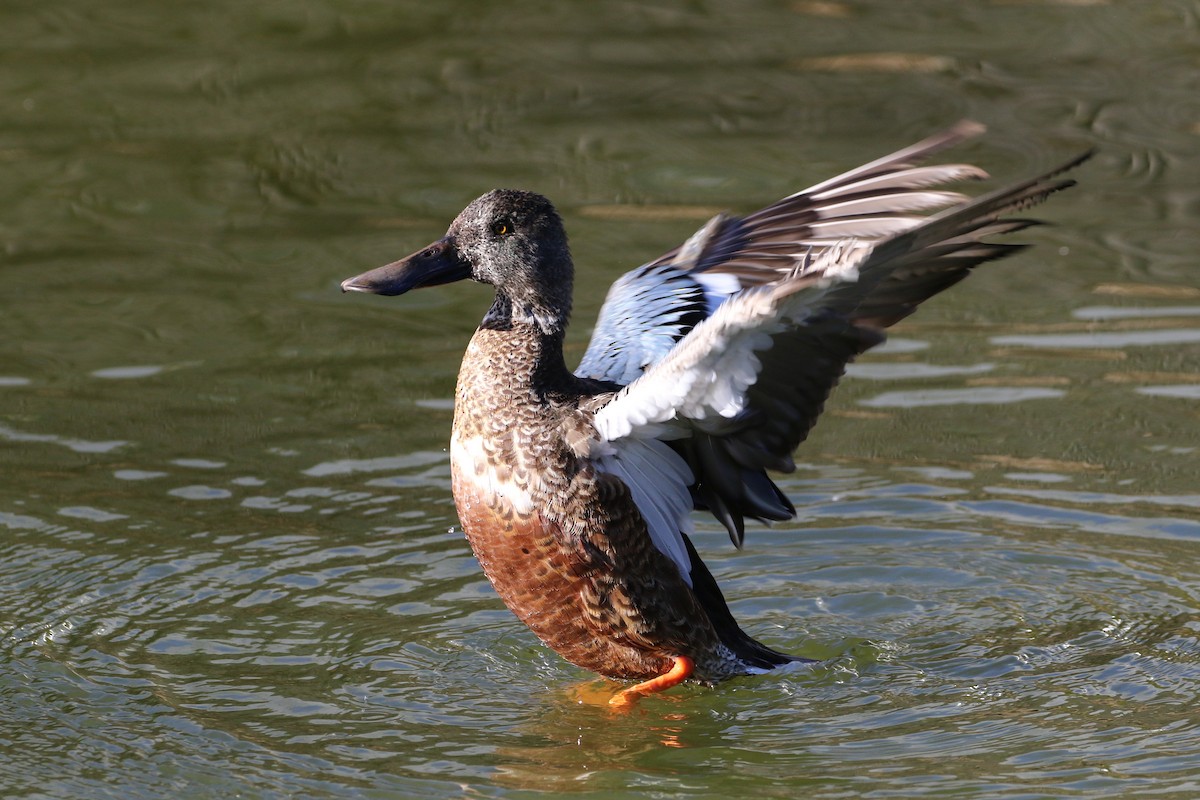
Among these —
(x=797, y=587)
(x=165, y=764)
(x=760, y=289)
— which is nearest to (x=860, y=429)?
(x=797, y=587)

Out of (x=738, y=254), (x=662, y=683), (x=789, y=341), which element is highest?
(x=738, y=254)

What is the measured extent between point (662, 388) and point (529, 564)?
0.85 m

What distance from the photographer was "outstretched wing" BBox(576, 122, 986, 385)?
18.1 feet

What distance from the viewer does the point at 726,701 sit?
5531mm

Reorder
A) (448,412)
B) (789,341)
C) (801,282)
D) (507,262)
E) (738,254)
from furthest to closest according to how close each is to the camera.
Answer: (448,412)
(738,254)
(507,262)
(789,341)
(801,282)

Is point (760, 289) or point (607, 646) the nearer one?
point (760, 289)

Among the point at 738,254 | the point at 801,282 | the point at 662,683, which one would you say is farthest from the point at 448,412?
the point at 801,282

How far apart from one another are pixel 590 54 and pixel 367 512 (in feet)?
19.4

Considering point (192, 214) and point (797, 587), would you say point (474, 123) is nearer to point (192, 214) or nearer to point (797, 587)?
point (192, 214)

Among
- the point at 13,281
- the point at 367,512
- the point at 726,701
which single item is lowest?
the point at 726,701

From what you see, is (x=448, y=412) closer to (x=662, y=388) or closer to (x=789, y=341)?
(x=662, y=388)

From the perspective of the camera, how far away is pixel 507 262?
18.4 feet

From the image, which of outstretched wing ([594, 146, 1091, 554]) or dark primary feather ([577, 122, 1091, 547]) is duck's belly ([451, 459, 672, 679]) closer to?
outstretched wing ([594, 146, 1091, 554])

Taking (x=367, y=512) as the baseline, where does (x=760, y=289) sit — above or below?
above
